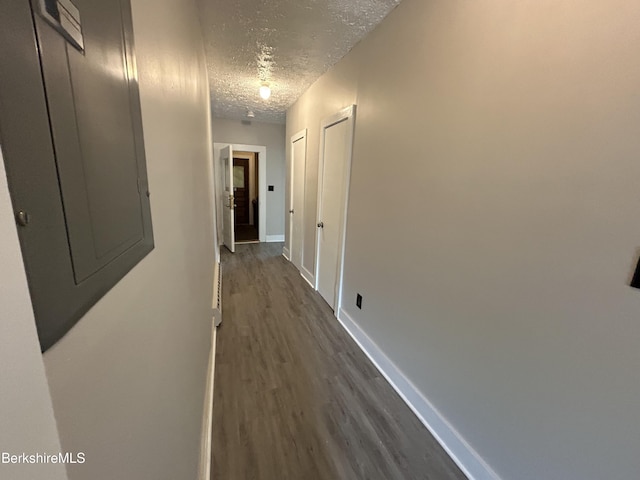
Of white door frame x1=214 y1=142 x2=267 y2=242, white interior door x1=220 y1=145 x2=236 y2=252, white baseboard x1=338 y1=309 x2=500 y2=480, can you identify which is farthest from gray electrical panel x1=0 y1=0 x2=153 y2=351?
white door frame x1=214 y1=142 x2=267 y2=242

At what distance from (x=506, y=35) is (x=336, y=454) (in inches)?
81.6

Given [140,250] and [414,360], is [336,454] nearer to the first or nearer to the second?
[414,360]

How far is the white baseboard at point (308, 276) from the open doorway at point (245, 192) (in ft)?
10.9

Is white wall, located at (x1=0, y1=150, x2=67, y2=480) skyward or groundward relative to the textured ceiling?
groundward

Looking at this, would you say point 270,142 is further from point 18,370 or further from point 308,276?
point 18,370

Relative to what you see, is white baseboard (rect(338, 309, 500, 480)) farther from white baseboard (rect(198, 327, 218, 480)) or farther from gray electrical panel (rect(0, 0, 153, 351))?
gray electrical panel (rect(0, 0, 153, 351))

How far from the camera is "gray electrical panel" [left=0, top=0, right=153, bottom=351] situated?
0.21 m

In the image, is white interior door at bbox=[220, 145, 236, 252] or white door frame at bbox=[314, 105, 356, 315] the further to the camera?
white interior door at bbox=[220, 145, 236, 252]

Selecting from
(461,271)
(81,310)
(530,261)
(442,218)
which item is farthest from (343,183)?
(81,310)

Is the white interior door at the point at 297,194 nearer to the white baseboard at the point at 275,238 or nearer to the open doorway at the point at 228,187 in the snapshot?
the open doorway at the point at 228,187

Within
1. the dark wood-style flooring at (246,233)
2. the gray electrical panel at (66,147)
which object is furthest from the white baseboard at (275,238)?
the gray electrical panel at (66,147)

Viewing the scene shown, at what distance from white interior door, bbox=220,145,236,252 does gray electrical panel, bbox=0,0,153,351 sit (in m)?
4.20

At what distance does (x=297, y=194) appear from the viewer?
13.1 feet

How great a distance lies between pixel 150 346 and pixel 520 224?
1.30 meters
